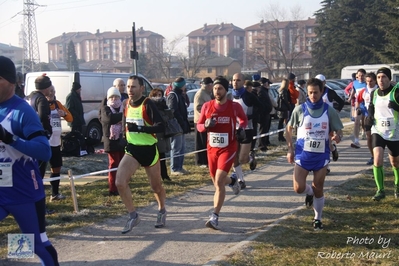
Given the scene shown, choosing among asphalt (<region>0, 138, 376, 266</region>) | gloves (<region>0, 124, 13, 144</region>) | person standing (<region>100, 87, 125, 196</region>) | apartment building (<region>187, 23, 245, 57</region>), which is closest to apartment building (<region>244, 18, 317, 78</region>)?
apartment building (<region>187, 23, 245, 57</region>)

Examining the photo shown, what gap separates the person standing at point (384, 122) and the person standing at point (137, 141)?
3.71 metres

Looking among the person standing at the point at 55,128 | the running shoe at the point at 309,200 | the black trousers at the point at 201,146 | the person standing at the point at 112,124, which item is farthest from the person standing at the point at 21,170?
the black trousers at the point at 201,146

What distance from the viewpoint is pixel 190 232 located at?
22.3 ft

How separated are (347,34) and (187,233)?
54101mm

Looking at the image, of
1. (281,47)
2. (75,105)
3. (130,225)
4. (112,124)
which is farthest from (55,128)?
(281,47)

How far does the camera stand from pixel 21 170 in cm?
402

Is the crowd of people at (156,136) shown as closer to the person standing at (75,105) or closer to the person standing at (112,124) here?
the person standing at (112,124)

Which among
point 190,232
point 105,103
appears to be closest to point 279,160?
point 105,103

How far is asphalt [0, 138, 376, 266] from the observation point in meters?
5.80

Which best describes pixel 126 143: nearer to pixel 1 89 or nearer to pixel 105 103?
pixel 105 103

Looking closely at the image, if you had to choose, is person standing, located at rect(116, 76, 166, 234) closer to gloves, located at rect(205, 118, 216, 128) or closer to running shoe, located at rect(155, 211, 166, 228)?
running shoe, located at rect(155, 211, 166, 228)

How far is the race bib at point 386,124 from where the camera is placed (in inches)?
321

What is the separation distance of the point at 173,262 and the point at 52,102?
12.5 ft

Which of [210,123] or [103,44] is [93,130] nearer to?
[210,123]
